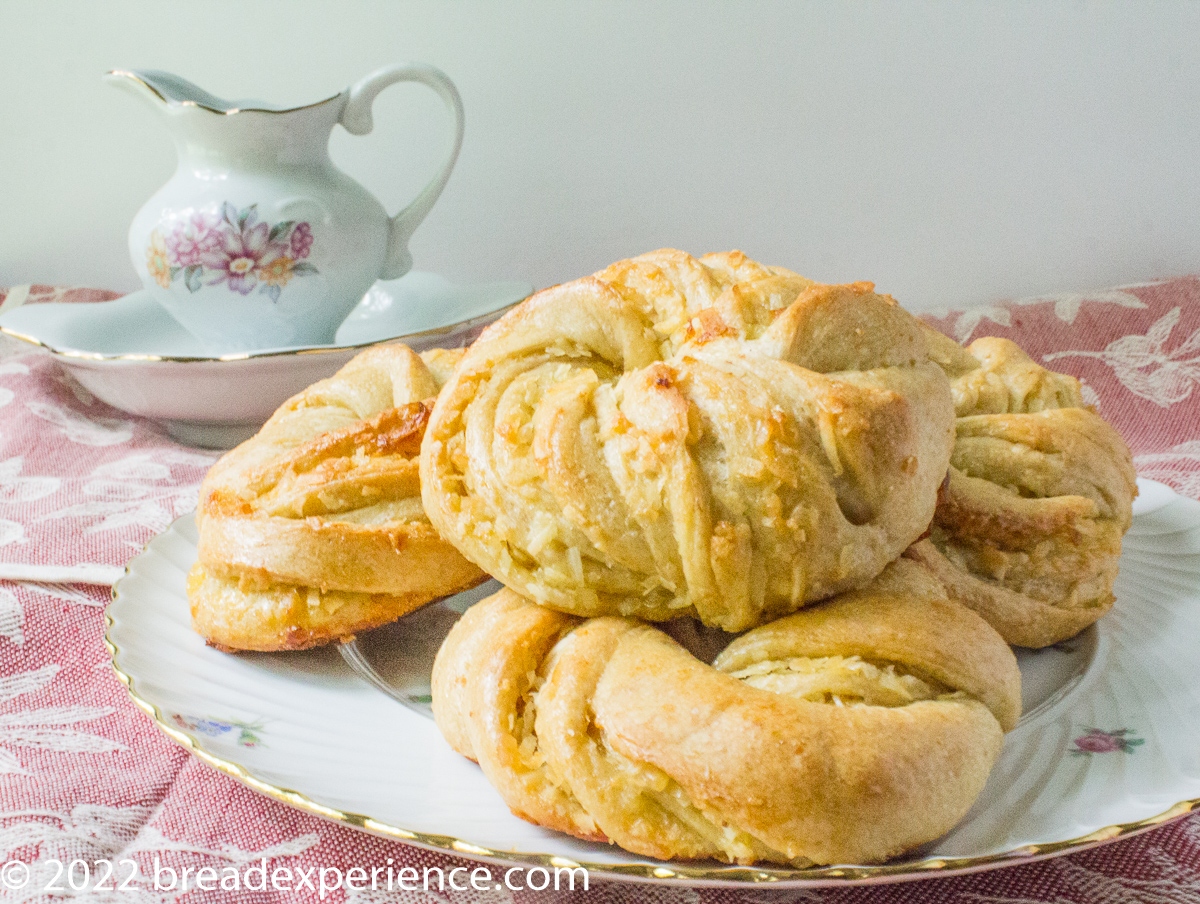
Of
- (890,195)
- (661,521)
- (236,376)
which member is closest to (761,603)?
(661,521)

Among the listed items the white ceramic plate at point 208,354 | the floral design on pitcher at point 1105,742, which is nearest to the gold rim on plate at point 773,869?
the floral design on pitcher at point 1105,742

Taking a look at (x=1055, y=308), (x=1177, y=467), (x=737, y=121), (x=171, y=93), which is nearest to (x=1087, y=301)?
(x=1055, y=308)

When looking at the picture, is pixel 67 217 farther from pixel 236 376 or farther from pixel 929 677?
pixel 929 677

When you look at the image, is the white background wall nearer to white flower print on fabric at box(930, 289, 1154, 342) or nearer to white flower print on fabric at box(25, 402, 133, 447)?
white flower print on fabric at box(930, 289, 1154, 342)

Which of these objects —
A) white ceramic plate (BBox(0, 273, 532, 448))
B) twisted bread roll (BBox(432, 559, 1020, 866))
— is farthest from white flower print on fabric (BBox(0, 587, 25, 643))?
twisted bread roll (BBox(432, 559, 1020, 866))

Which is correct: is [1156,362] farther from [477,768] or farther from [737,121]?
[477,768]
